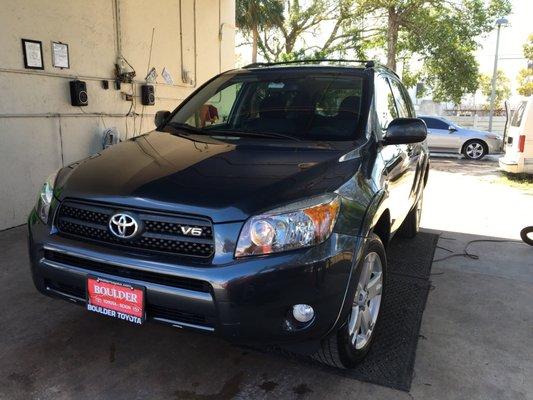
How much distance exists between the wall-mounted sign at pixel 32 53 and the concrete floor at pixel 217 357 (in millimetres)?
2298

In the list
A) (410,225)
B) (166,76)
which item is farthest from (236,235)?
(166,76)

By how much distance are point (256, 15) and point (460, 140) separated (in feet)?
35.3

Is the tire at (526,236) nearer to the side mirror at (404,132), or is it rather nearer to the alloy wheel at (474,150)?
the side mirror at (404,132)

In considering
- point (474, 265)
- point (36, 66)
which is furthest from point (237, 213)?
point (36, 66)

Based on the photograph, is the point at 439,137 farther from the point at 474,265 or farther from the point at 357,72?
the point at 357,72

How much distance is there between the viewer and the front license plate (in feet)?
6.85

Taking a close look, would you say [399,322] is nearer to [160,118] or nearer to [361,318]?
[361,318]

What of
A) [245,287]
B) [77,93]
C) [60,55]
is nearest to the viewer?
[245,287]

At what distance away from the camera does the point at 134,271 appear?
210 centimetres

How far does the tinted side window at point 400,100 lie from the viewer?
13.2 feet

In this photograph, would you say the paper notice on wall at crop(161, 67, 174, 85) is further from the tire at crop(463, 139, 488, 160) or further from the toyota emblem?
the tire at crop(463, 139, 488, 160)

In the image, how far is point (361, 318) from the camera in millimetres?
2568

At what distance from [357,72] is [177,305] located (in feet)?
6.99

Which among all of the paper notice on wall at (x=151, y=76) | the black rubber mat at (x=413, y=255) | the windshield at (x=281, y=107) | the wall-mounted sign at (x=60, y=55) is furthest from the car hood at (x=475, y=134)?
the windshield at (x=281, y=107)
